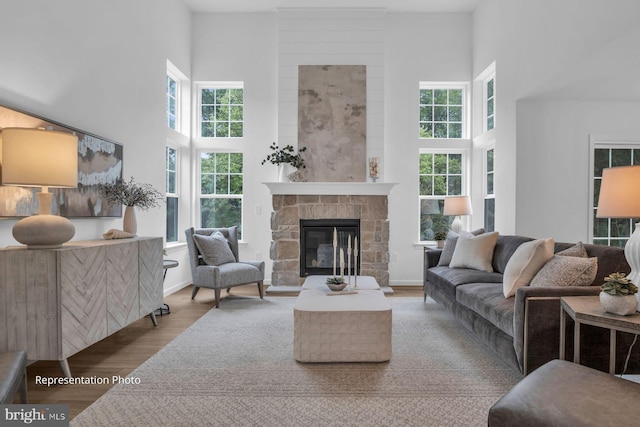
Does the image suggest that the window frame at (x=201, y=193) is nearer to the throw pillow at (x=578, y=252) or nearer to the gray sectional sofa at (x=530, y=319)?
the gray sectional sofa at (x=530, y=319)

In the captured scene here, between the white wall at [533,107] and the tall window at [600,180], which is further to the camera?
the tall window at [600,180]

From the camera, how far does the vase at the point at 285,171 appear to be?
568 cm

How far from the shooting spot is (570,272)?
8.45 feet

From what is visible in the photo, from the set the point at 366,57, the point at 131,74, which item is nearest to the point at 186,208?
the point at 131,74

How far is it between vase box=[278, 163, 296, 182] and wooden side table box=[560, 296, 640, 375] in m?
4.03

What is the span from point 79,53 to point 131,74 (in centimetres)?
87

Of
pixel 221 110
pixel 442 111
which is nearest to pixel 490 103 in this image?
pixel 442 111

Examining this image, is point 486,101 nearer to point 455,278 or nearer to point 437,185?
point 437,185

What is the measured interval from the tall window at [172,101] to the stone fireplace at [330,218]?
1.78 meters

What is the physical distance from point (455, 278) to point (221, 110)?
14.1 ft

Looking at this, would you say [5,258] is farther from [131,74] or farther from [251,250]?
[251,250]

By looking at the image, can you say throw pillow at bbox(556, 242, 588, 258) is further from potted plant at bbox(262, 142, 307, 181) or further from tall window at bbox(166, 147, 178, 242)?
tall window at bbox(166, 147, 178, 242)

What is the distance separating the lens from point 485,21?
5426 millimetres

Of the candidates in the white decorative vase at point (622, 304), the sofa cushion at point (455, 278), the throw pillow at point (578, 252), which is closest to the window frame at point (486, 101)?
the sofa cushion at point (455, 278)
